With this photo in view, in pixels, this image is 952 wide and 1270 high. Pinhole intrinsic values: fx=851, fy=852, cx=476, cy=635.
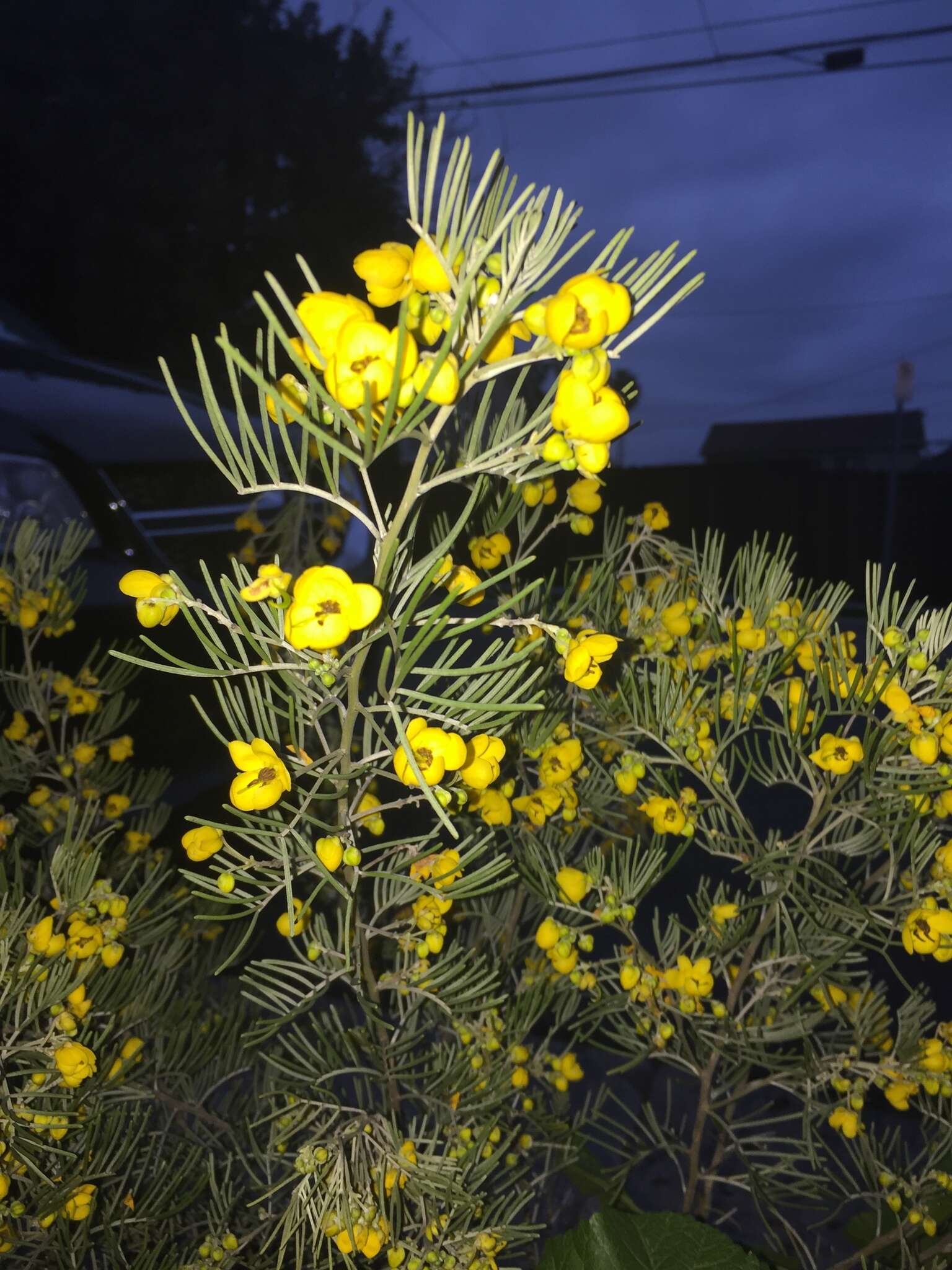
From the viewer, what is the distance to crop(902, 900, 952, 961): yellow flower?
41 cm

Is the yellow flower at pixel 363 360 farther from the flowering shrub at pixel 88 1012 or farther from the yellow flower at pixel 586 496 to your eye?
the yellow flower at pixel 586 496

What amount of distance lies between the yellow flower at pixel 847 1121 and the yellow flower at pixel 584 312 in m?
0.45

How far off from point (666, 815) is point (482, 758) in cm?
19

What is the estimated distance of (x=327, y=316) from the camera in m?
0.25

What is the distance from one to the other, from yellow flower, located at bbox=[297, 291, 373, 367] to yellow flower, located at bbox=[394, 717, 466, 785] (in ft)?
0.40

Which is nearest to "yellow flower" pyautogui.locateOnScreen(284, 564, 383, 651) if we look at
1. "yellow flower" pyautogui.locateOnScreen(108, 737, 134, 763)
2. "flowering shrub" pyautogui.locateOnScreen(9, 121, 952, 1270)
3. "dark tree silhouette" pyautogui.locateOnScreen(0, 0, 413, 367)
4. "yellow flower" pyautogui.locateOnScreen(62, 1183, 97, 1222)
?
"flowering shrub" pyautogui.locateOnScreen(9, 121, 952, 1270)

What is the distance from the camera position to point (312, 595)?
244 mm

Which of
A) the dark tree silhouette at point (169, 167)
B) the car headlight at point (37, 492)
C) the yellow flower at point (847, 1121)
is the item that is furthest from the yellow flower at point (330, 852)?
the dark tree silhouette at point (169, 167)

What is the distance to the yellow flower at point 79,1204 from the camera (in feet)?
1.37

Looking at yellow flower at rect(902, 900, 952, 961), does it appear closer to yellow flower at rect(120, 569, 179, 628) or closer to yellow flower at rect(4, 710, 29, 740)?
yellow flower at rect(120, 569, 179, 628)

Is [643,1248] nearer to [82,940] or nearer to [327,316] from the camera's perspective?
[82,940]

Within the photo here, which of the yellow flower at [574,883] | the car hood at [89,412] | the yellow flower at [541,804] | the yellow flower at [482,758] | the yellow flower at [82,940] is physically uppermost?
the car hood at [89,412]

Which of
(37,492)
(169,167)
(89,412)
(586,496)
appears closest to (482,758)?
(586,496)

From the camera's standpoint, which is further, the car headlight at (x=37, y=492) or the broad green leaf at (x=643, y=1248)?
the car headlight at (x=37, y=492)
